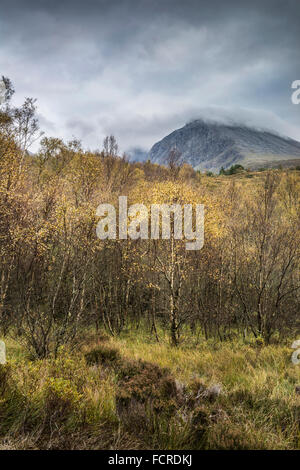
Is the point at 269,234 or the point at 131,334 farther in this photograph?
the point at 131,334

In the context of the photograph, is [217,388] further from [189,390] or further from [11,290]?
[11,290]

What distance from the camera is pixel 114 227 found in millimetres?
11055

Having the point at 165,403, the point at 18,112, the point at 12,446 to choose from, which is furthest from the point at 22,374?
the point at 18,112

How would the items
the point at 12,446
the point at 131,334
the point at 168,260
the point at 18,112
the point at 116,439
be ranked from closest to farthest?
the point at 12,446, the point at 116,439, the point at 168,260, the point at 131,334, the point at 18,112

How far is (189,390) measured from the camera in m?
4.16

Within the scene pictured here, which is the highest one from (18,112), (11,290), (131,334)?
(18,112)

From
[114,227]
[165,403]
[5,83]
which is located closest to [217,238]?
[114,227]

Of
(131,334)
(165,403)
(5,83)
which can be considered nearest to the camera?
(165,403)

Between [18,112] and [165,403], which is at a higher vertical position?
[18,112]

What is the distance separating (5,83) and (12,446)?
17.7 meters

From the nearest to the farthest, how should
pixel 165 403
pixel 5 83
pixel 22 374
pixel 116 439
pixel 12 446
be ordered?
pixel 12 446
pixel 116 439
pixel 165 403
pixel 22 374
pixel 5 83

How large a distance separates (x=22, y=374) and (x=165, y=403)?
2491mm

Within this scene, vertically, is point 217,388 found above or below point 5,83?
below

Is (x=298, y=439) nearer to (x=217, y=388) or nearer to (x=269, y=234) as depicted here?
(x=217, y=388)
